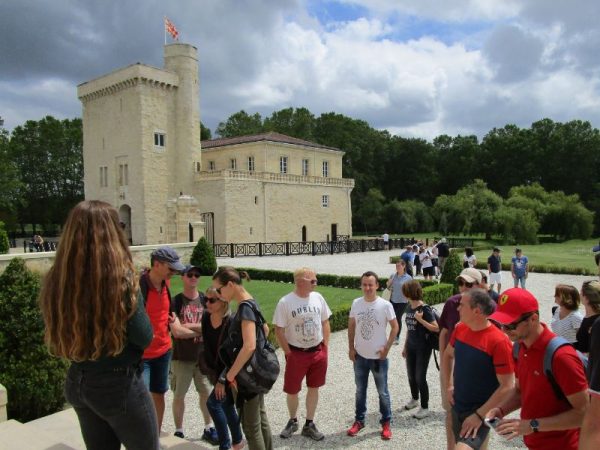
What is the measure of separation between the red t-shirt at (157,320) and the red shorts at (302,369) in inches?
55.8

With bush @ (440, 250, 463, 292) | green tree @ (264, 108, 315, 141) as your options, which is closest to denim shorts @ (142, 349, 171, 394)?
bush @ (440, 250, 463, 292)

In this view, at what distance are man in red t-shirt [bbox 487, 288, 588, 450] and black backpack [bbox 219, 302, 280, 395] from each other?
182 centimetres

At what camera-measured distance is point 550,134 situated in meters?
64.4

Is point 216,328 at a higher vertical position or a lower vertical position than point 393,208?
lower

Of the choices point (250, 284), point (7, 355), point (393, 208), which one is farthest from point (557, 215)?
point (7, 355)

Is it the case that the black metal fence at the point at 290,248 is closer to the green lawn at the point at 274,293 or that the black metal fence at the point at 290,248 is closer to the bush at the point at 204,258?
the bush at the point at 204,258

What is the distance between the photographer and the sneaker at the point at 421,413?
18.6 ft

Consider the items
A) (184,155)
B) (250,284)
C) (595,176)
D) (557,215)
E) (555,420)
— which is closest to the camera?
(555,420)

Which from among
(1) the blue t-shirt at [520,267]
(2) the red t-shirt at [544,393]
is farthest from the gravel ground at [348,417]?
(1) the blue t-shirt at [520,267]

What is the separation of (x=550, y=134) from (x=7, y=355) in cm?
7126

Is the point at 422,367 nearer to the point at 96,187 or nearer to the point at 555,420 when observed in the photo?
the point at 555,420

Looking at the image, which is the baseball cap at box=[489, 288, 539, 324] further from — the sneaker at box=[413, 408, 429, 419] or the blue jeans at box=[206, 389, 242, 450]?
the sneaker at box=[413, 408, 429, 419]

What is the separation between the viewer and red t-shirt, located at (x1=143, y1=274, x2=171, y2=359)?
A: 4430 millimetres

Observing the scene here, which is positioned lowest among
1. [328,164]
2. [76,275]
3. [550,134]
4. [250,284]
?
[250,284]
